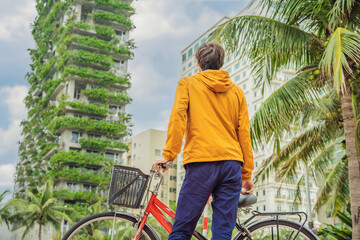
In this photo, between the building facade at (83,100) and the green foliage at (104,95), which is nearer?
the building facade at (83,100)

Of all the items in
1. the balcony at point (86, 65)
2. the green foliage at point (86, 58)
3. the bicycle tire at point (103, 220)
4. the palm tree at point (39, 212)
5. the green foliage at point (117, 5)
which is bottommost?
the palm tree at point (39, 212)

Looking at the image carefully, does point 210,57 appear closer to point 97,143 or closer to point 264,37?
point 264,37

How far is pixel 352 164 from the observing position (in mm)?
8195

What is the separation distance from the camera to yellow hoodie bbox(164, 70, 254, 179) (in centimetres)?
289

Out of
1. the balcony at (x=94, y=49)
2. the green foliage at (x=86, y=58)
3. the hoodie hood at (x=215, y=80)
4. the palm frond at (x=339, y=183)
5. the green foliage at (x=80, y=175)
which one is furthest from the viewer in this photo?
the balcony at (x=94, y=49)

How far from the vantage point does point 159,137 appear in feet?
258

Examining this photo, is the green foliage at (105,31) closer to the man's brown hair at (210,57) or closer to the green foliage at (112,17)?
the green foliage at (112,17)

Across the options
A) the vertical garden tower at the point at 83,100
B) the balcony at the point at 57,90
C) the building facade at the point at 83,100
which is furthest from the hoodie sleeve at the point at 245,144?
the balcony at the point at 57,90

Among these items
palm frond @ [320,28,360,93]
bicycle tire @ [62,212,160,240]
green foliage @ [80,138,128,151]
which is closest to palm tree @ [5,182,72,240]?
green foliage @ [80,138,128,151]

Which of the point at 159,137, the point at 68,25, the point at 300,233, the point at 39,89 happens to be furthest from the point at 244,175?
the point at 159,137

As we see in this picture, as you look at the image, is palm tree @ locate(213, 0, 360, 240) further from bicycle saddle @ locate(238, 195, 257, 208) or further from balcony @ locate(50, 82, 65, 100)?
balcony @ locate(50, 82, 65, 100)

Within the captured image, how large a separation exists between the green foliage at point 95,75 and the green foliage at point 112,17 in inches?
305

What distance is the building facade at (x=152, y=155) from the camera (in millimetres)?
75188

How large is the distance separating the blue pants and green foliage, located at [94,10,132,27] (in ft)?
200
